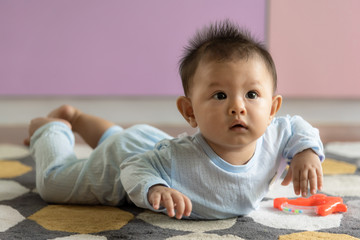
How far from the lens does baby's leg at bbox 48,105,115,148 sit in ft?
4.05

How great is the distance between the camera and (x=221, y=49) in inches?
32.8

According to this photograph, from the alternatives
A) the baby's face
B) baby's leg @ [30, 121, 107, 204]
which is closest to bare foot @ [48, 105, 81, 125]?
baby's leg @ [30, 121, 107, 204]

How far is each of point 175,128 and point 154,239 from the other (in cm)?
140

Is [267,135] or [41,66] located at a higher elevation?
[41,66]

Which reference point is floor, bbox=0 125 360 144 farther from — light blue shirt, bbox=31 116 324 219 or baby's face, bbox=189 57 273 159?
baby's face, bbox=189 57 273 159

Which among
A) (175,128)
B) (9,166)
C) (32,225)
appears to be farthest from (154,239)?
(175,128)

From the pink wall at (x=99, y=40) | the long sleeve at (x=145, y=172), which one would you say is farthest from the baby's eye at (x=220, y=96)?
the pink wall at (x=99, y=40)

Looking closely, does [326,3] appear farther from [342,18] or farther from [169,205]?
[169,205]

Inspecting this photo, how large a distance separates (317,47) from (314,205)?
4.61 feet

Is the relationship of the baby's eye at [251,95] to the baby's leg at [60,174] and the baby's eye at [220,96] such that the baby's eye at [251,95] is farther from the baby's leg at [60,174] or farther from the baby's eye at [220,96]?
the baby's leg at [60,174]

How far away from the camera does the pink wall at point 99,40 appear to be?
7.02 feet

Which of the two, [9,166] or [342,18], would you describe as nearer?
[9,166]

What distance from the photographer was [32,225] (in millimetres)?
836

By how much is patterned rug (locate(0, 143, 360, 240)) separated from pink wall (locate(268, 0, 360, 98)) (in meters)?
1.21
